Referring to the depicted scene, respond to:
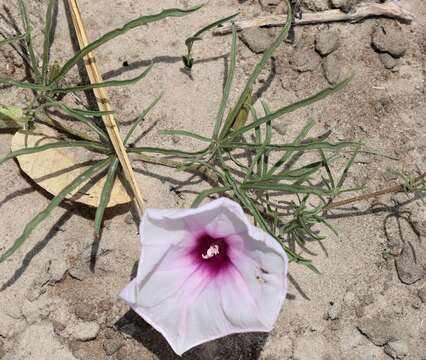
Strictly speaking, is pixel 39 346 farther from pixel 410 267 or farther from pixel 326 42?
pixel 326 42

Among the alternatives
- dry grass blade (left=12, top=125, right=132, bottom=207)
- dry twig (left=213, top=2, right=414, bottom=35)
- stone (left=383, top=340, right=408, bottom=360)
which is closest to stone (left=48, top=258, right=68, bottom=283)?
dry grass blade (left=12, top=125, right=132, bottom=207)

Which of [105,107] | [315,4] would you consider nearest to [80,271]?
[105,107]

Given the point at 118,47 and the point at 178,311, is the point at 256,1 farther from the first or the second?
the point at 178,311

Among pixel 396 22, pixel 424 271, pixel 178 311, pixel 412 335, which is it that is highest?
pixel 396 22

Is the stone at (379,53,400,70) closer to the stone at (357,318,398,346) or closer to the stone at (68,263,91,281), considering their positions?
the stone at (357,318,398,346)

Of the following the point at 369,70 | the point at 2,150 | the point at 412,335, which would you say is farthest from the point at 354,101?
the point at 2,150

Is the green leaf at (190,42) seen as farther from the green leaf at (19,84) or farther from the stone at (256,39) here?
the green leaf at (19,84)

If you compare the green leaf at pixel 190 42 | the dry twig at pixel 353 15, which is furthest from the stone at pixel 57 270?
the dry twig at pixel 353 15
